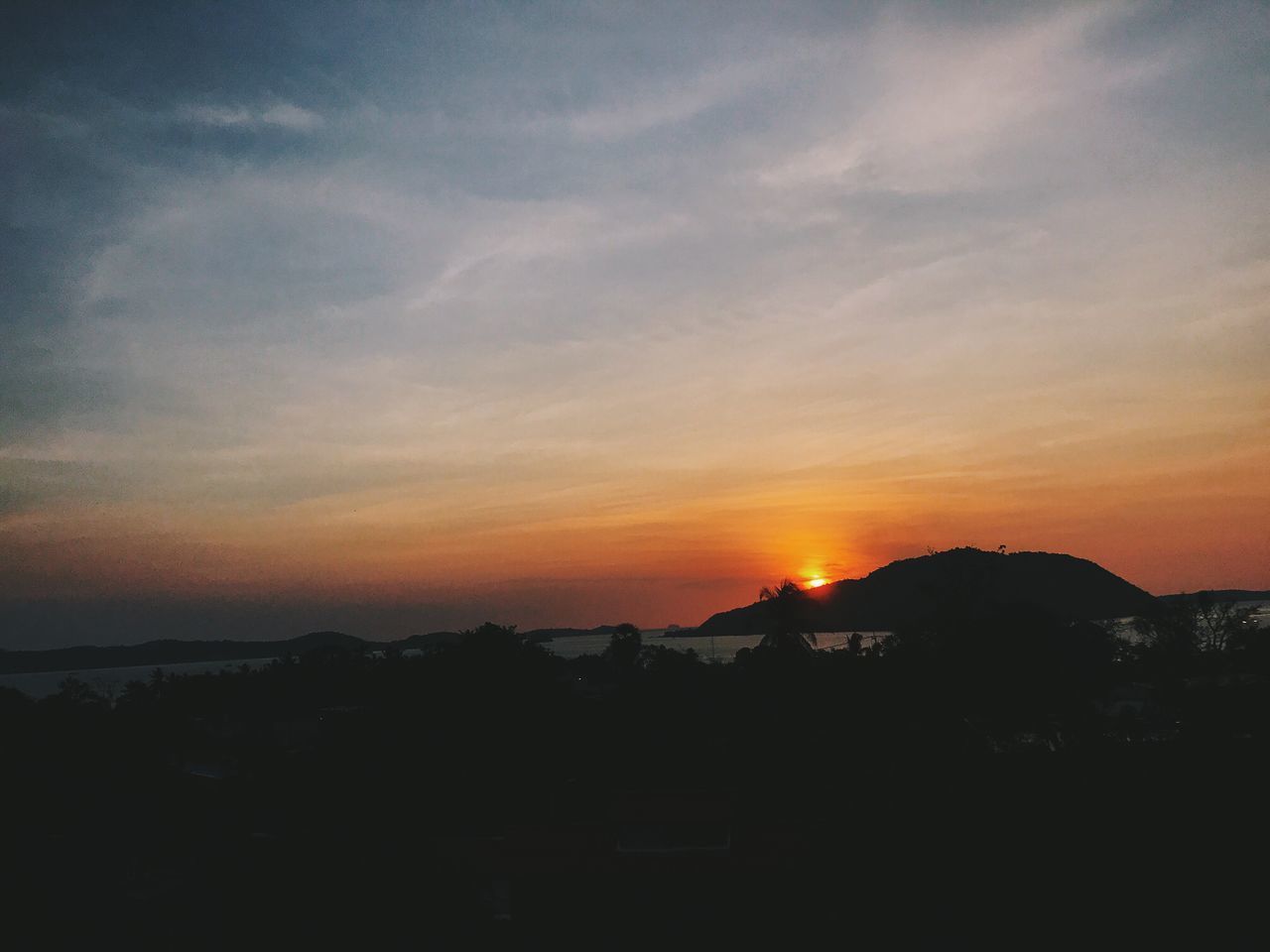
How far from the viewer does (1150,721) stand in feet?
123

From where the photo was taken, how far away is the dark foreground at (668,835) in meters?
17.3

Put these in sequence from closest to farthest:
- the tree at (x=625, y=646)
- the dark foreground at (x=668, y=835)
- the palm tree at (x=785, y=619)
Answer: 1. the dark foreground at (x=668, y=835)
2. the palm tree at (x=785, y=619)
3. the tree at (x=625, y=646)

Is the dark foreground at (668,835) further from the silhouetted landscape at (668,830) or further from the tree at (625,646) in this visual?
the tree at (625,646)

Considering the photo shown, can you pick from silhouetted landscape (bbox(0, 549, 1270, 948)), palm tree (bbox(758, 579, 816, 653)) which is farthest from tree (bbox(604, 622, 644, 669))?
silhouetted landscape (bbox(0, 549, 1270, 948))

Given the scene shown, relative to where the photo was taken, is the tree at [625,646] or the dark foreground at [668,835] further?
the tree at [625,646]

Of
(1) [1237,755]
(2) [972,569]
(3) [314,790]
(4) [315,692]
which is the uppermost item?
(2) [972,569]

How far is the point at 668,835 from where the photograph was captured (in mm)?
22656

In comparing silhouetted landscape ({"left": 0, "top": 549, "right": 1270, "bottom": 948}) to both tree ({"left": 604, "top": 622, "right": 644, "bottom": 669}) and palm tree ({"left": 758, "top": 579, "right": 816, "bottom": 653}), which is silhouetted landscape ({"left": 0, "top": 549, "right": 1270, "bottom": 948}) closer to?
palm tree ({"left": 758, "top": 579, "right": 816, "bottom": 653})

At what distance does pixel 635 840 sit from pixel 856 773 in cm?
696

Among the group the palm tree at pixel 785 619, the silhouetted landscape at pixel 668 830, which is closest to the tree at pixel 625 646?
the palm tree at pixel 785 619

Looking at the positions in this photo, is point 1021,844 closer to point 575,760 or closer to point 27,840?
point 575,760

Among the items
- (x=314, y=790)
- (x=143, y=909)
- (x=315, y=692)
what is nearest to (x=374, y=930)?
(x=143, y=909)

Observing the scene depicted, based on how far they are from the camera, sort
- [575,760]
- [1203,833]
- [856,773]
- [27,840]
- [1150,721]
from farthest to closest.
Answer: [1150,721]
[575,760]
[856,773]
[1203,833]
[27,840]

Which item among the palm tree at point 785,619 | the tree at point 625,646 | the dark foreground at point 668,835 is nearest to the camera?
the dark foreground at point 668,835
